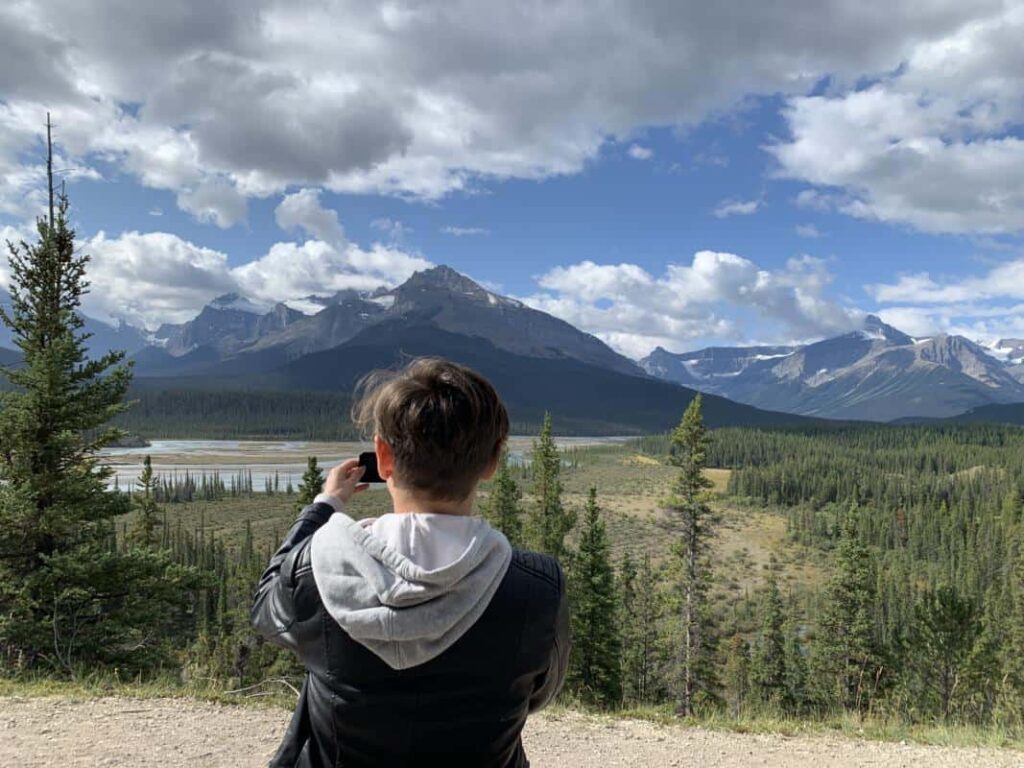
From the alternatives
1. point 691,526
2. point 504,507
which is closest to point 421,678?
point 691,526

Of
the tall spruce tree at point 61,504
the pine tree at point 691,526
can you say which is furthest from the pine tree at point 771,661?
the tall spruce tree at point 61,504

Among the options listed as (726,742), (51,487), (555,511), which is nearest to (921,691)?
(555,511)

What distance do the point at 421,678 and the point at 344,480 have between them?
2.42 ft

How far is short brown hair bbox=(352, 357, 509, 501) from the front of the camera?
1.83 m

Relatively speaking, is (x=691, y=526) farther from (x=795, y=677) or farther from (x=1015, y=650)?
(x=1015, y=650)

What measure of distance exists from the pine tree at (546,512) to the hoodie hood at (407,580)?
24963mm

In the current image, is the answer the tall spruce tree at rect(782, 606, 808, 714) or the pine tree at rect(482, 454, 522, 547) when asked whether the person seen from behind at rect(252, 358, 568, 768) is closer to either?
the pine tree at rect(482, 454, 522, 547)

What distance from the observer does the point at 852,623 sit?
29.6 m

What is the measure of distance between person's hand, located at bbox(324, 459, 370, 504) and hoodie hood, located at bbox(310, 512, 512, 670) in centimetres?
35

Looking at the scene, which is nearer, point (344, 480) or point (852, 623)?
point (344, 480)

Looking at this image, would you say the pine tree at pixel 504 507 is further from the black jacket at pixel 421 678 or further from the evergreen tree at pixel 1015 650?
the evergreen tree at pixel 1015 650

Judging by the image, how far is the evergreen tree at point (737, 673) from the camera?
40200mm

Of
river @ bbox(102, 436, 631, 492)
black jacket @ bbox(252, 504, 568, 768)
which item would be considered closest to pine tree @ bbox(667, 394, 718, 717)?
black jacket @ bbox(252, 504, 568, 768)

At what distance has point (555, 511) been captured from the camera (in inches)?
1078
